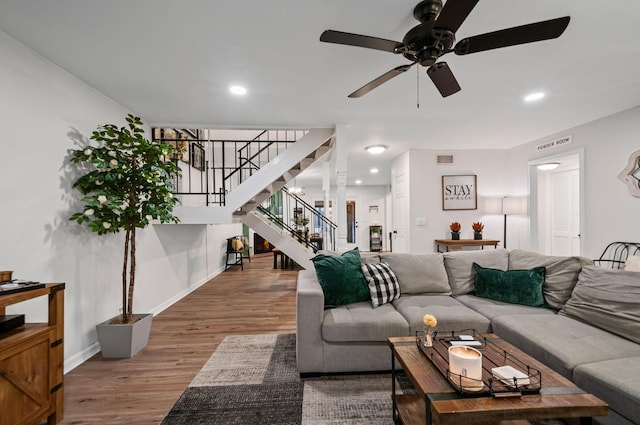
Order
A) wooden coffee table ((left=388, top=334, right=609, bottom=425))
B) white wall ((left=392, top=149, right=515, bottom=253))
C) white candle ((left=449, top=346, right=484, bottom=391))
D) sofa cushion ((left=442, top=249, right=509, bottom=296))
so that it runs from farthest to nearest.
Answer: white wall ((left=392, top=149, right=515, bottom=253)), sofa cushion ((left=442, top=249, right=509, bottom=296)), white candle ((left=449, top=346, right=484, bottom=391)), wooden coffee table ((left=388, top=334, right=609, bottom=425))

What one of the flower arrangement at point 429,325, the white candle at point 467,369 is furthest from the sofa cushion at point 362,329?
the white candle at point 467,369

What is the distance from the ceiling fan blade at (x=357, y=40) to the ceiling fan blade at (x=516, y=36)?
0.41m

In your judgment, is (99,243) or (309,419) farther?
(99,243)

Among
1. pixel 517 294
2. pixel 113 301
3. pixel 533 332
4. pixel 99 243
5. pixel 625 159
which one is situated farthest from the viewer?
pixel 625 159

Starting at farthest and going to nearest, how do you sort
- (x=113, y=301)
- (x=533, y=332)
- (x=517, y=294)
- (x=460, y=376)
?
1. (x=113, y=301)
2. (x=517, y=294)
3. (x=533, y=332)
4. (x=460, y=376)

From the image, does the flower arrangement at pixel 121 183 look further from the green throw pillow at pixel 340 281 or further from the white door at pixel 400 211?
the white door at pixel 400 211

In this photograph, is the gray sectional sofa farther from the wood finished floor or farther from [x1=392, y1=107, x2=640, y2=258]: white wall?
[x1=392, y1=107, x2=640, y2=258]: white wall

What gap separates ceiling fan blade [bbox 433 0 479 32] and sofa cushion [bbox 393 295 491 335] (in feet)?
6.56

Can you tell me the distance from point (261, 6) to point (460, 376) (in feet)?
7.59

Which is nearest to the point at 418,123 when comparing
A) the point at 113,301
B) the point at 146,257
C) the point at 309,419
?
the point at 309,419

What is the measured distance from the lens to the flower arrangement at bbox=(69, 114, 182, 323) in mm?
2463

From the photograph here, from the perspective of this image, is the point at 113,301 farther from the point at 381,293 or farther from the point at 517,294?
the point at 517,294

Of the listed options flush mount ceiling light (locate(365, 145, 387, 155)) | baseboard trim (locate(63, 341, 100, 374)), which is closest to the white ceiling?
flush mount ceiling light (locate(365, 145, 387, 155))

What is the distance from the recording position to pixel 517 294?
2525mm
